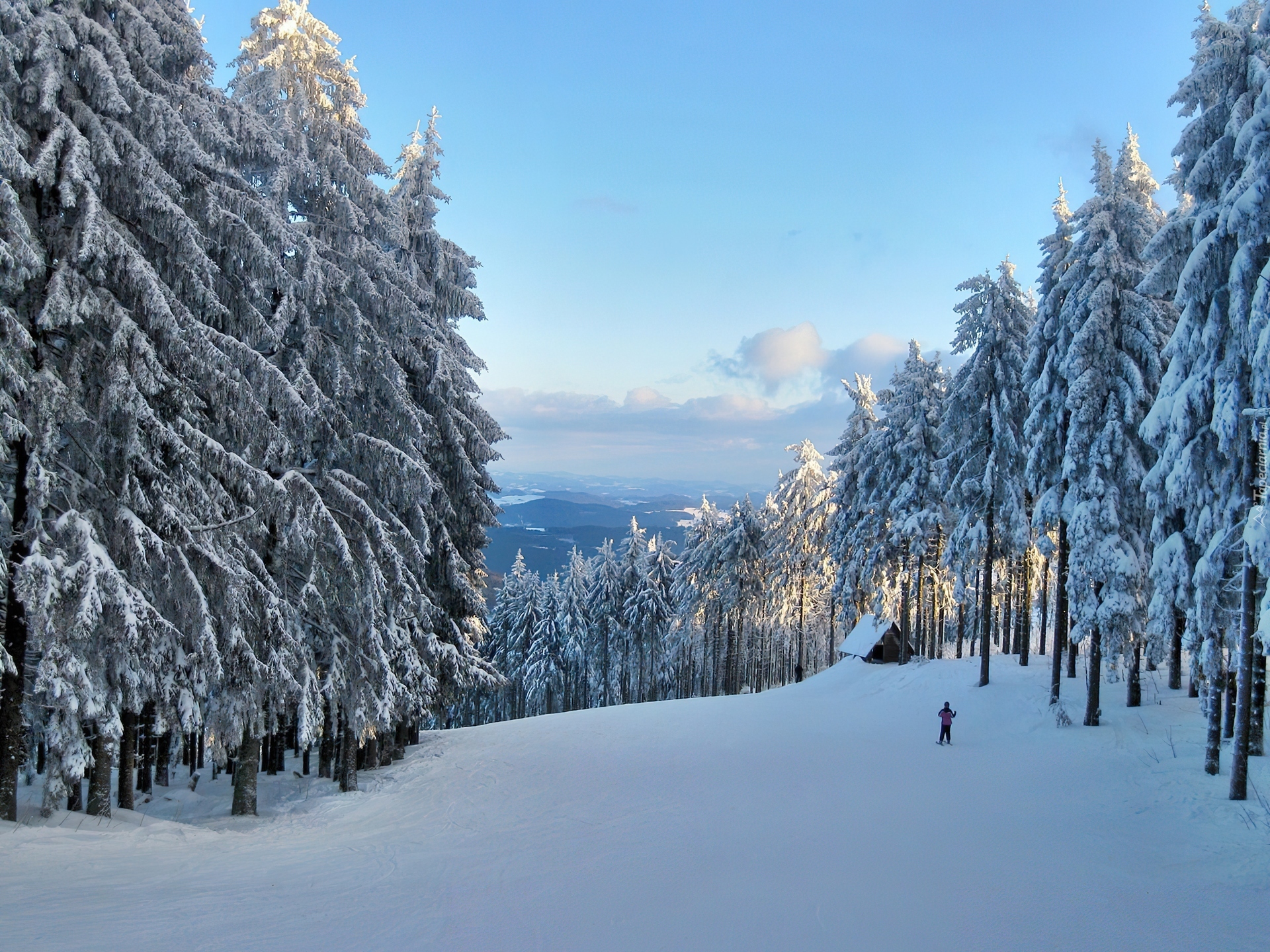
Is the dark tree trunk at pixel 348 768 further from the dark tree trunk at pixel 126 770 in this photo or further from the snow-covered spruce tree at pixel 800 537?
the snow-covered spruce tree at pixel 800 537

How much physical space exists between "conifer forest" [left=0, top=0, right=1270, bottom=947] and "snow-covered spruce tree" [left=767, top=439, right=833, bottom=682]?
1557 cm

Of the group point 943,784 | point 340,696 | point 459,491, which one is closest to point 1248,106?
point 943,784

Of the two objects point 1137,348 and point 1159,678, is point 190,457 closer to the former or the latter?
point 1137,348

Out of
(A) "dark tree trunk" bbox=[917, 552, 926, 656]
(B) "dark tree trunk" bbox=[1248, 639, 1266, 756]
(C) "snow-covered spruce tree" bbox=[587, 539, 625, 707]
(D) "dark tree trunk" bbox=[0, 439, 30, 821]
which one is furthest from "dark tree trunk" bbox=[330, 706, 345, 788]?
(C) "snow-covered spruce tree" bbox=[587, 539, 625, 707]

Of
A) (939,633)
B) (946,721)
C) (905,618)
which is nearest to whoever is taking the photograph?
(946,721)

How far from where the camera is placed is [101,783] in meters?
11.8

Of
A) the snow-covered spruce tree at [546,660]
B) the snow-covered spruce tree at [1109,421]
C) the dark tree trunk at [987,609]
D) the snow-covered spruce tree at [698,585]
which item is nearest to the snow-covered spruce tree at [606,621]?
the snow-covered spruce tree at [546,660]

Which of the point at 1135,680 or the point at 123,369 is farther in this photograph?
the point at 1135,680

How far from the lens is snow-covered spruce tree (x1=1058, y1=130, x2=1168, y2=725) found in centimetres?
1791

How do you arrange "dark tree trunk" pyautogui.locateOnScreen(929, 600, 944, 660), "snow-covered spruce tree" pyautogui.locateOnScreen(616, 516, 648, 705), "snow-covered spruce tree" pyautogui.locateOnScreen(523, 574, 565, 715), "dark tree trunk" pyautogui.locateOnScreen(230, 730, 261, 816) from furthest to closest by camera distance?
"snow-covered spruce tree" pyautogui.locateOnScreen(616, 516, 648, 705) → "snow-covered spruce tree" pyautogui.locateOnScreen(523, 574, 565, 715) → "dark tree trunk" pyautogui.locateOnScreen(929, 600, 944, 660) → "dark tree trunk" pyautogui.locateOnScreen(230, 730, 261, 816)

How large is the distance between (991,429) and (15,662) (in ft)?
86.5

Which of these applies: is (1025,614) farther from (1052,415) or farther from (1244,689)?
(1244,689)

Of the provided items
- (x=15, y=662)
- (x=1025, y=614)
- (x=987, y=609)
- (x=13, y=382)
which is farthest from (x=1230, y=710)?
(x=13, y=382)

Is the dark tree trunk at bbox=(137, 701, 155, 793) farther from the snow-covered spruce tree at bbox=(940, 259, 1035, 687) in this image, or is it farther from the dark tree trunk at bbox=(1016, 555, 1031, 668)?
the dark tree trunk at bbox=(1016, 555, 1031, 668)
